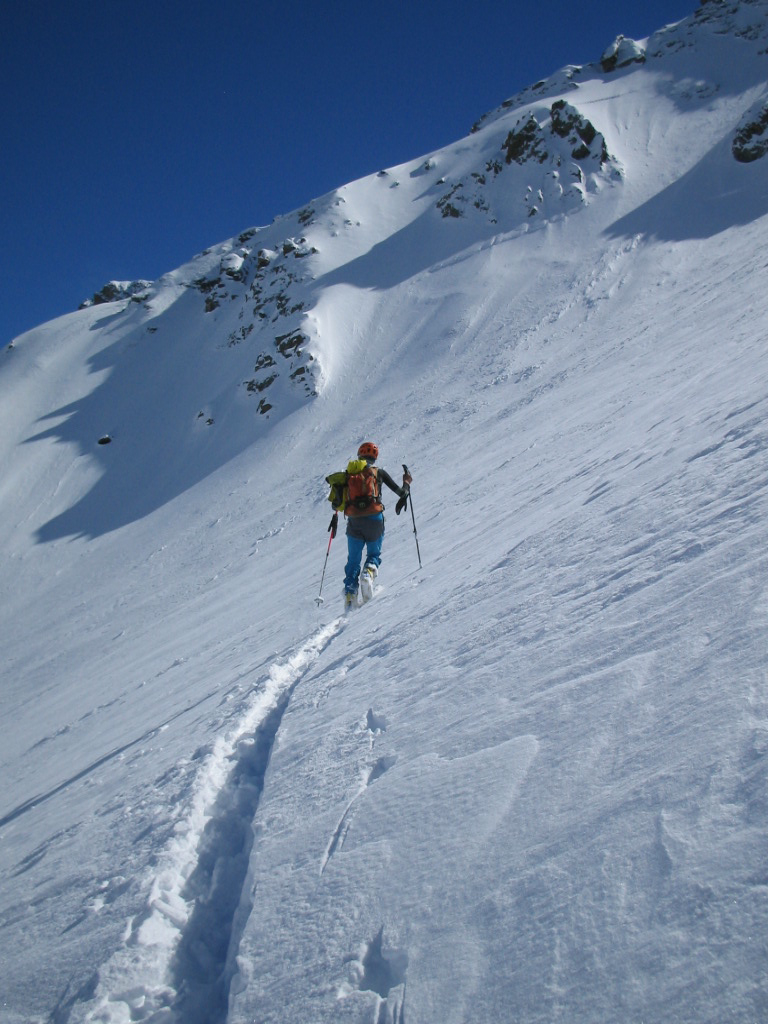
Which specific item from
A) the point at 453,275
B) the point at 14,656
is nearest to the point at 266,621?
the point at 14,656

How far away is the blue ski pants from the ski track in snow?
10.5 feet

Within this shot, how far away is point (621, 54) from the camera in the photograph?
156 ft

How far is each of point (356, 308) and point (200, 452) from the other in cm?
1402

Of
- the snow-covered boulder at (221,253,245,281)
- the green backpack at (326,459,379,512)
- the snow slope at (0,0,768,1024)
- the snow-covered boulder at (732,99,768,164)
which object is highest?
the snow-covered boulder at (221,253,245,281)

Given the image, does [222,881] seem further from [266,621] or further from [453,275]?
[453,275]

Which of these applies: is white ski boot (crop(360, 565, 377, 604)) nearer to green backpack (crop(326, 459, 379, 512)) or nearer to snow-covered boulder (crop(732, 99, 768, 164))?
green backpack (crop(326, 459, 379, 512))

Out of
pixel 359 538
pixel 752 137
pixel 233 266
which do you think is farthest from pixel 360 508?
pixel 233 266

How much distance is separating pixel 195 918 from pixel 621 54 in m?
64.8

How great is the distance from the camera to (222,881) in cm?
277

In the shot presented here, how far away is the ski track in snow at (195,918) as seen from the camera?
7.16 ft

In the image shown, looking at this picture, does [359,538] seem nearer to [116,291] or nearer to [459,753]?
[459,753]

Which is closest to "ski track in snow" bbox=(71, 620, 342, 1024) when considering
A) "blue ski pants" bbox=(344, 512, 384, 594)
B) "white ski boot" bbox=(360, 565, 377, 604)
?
"white ski boot" bbox=(360, 565, 377, 604)

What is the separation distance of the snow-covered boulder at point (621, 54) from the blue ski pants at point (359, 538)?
58.8m

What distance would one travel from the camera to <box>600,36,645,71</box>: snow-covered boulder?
46.9m
